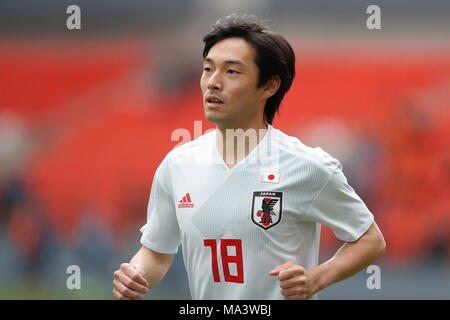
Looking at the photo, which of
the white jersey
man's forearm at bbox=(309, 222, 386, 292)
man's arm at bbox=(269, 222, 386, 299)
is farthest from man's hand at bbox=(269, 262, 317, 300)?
the white jersey

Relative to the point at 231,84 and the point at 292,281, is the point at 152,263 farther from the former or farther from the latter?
the point at 231,84

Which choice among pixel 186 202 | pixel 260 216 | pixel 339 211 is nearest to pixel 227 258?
pixel 260 216

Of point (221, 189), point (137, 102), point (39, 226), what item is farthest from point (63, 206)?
point (221, 189)

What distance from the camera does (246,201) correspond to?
10.7 ft

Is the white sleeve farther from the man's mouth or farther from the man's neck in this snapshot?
the man's mouth

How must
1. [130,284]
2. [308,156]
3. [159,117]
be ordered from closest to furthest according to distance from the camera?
[130,284], [308,156], [159,117]

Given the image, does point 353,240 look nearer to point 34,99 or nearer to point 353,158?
point 353,158

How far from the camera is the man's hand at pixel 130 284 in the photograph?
304 centimetres

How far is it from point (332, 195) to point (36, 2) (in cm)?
1179

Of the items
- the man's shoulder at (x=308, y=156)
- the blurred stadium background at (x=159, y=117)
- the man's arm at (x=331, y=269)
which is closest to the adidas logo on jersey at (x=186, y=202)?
the man's shoulder at (x=308, y=156)

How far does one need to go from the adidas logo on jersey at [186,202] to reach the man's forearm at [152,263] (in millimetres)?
329

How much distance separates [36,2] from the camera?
13656 mm

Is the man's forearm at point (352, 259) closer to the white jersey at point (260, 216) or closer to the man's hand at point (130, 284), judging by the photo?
the white jersey at point (260, 216)

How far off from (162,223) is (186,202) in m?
0.24
